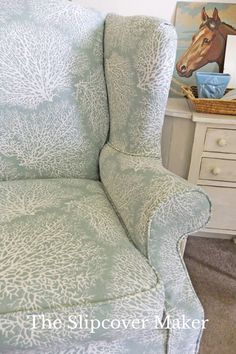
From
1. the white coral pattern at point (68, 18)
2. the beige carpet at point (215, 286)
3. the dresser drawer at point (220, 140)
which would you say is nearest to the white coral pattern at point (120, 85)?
the white coral pattern at point (68, 18)

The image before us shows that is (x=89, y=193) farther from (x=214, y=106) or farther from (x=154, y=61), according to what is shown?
(x=214, y=106)

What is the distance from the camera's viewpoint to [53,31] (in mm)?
1109

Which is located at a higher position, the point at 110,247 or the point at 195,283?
the point at 110,247

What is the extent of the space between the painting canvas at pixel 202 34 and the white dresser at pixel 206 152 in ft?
0.76

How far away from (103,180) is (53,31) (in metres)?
0.51

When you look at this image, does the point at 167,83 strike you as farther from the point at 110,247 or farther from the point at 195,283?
the point at 195,283

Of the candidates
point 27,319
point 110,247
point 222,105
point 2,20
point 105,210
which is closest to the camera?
point 27,319

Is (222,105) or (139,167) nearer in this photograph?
(139,167)

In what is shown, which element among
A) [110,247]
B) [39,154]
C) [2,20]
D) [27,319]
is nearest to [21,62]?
[2,20]

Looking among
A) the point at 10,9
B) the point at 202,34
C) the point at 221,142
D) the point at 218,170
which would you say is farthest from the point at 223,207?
the point at 10,9

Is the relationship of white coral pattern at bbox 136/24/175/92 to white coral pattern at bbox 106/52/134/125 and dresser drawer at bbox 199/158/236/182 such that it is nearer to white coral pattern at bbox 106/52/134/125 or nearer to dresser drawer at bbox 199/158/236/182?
white coral pattern at bbox 106/52/134/125

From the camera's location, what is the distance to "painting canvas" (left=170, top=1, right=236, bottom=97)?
141 cm

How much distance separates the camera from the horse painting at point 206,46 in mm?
1426

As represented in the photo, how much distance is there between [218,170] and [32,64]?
0.75 m
